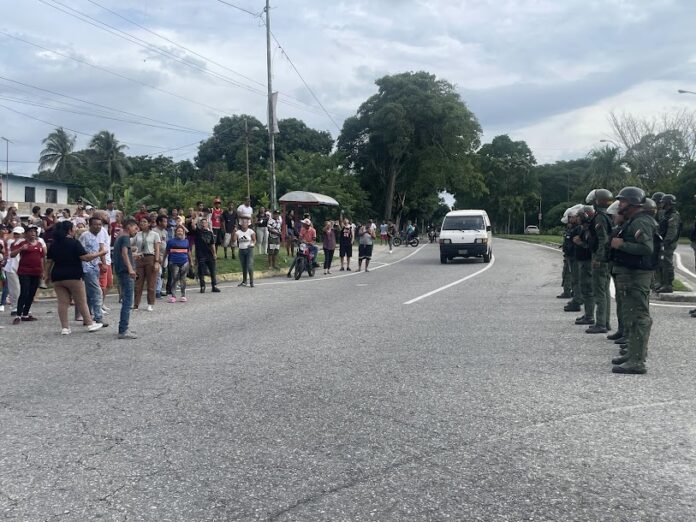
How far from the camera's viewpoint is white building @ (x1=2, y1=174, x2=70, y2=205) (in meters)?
47.6

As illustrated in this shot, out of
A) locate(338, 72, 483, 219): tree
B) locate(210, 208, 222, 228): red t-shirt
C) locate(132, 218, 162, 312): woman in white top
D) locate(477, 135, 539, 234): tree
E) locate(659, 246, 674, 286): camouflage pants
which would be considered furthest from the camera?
locate(477, 135, 539, 234): tree

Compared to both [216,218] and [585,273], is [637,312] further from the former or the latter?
[216,218]

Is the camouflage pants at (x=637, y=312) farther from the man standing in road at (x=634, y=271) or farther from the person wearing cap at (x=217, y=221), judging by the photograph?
the person wearing cap at (x=217, y=221)

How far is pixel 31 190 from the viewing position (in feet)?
163

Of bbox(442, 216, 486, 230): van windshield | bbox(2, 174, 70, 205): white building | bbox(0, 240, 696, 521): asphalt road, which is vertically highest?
bbox(2, 174, 70, 205): white building

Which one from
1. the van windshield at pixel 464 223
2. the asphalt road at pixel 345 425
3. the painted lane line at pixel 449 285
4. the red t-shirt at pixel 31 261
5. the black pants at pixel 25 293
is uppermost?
the van windshield at pixel 464 223

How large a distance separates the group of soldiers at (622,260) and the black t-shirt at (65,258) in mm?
7387

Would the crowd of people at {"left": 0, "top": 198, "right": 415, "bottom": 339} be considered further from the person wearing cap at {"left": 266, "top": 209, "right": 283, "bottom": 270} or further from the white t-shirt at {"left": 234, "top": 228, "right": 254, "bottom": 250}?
the person wearing cap at {"left": 266, "top": 209, "right": 283, "bottom": 270}

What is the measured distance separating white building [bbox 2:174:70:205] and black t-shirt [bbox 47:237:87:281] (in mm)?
40069

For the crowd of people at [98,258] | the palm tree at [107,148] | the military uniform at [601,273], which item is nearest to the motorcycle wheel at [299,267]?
the crowd of people at [98,258]

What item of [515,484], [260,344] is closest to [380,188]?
[260,344]

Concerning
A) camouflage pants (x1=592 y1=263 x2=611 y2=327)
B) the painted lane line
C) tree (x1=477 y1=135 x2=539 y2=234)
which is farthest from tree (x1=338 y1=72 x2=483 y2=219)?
camouflage pants (x1=592 y1=263 x2=611 y2=327)

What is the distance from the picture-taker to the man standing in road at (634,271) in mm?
7121

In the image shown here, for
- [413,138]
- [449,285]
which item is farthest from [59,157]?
[449,285]
